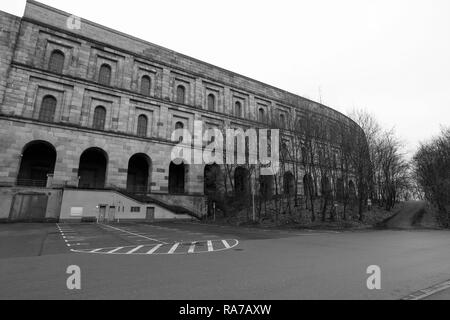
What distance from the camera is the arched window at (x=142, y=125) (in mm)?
40606

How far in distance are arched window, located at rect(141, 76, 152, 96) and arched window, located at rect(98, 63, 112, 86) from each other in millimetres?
4800

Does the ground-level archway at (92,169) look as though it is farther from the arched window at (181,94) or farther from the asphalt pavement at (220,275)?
the asphalt pavement at (220,275)

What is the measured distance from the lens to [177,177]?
4578cm

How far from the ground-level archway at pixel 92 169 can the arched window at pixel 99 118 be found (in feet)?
11.3

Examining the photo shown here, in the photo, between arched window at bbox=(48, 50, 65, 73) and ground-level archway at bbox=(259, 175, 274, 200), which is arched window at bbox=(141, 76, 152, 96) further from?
ground-level archway at bbox=(259, 175, 274, 200)

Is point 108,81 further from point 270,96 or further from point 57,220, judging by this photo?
point 270,96

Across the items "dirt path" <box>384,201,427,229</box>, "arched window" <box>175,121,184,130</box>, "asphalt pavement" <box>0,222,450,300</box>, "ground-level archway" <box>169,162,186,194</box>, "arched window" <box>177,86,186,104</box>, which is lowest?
"asphalt pavement" <box>0,222,450,300</box>

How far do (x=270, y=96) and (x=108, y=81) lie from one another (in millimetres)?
30437

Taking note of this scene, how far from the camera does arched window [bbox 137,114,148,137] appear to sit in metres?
40.6

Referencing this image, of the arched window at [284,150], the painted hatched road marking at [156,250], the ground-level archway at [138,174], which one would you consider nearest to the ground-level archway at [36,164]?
the ground-level archway at [138,174]

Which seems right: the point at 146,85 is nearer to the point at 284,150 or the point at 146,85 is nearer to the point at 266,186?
the point at 266,186

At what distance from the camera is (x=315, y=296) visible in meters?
5.27

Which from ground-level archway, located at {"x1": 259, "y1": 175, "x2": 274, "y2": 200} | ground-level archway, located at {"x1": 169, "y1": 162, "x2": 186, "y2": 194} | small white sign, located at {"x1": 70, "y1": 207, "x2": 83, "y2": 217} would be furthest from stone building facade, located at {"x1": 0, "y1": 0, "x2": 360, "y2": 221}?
ground-level archway, located at {"x1": 259, "y1": 175, "x2": 274, "y2": 200}
